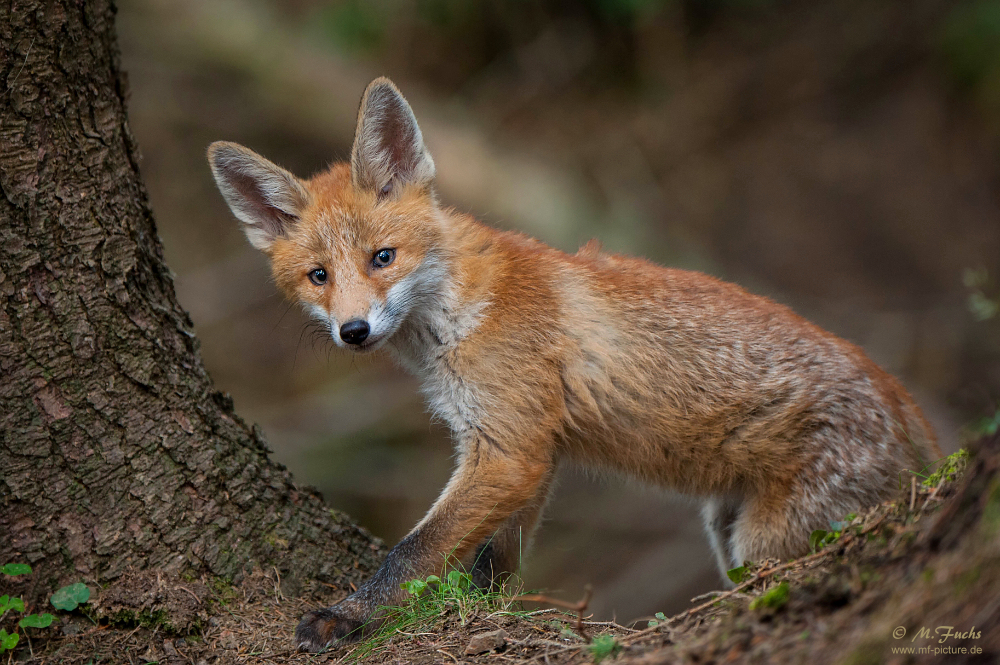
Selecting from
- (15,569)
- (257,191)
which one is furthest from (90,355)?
(257,191)

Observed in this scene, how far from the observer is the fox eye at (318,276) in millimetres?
4449

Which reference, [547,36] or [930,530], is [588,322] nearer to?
[930,530]

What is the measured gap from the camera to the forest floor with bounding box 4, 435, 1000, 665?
196 centimetres

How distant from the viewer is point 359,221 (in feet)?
14.5

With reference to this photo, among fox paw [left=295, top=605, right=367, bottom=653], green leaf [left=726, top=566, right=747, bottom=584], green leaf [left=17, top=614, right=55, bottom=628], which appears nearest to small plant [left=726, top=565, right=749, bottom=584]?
green leaf [left=726, top=566, right=747, bottom=584]

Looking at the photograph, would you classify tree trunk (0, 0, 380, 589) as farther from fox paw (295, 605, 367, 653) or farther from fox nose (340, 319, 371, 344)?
fox nose (340, 319, 371, 344)

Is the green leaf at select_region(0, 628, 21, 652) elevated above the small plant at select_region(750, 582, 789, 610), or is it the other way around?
the green leaf at select_region(0, 628, 21, 652)

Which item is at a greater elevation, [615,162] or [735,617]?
[615,162]

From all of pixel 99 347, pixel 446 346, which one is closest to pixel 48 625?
pixel 99 347

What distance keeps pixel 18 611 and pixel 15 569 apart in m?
0.20

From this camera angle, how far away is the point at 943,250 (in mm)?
10508

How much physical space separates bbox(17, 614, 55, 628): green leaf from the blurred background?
20.8 feet

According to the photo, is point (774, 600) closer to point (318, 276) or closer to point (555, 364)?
point (555, 364)

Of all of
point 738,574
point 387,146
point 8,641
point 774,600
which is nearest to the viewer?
point 774,600
